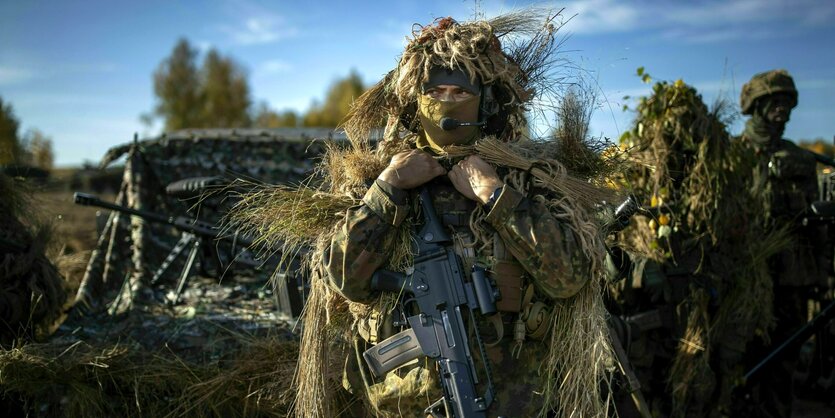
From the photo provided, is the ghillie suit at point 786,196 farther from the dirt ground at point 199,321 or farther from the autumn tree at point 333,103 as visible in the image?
the autumn tree at point 333,103

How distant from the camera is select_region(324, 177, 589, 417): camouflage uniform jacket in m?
→ 2.73

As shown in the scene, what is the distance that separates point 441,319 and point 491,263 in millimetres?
335

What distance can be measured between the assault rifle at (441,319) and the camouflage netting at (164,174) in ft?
11.0

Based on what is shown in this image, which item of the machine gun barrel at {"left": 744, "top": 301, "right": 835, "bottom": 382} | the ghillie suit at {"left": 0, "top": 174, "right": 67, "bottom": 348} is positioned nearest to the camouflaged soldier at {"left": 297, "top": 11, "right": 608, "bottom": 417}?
the ghillie suit at {"left": 0, "top": 174, "right": 67, "bottom": 348}

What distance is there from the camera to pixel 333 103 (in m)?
46.7

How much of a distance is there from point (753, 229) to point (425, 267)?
3.48 m

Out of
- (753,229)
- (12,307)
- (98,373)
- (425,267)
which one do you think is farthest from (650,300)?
(12,307)

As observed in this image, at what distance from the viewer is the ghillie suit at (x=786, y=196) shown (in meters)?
5.94

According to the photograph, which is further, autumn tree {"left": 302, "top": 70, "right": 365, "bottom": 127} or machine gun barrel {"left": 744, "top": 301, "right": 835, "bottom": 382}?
autumn tree {"left": 302, "top": 70, "right": 365, "bottom": 127}

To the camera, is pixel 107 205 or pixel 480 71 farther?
pixel 107 205

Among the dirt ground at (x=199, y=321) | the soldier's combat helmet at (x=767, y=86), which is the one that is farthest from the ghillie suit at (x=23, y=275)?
the soldier's combat helmet at (x=767, y=86)

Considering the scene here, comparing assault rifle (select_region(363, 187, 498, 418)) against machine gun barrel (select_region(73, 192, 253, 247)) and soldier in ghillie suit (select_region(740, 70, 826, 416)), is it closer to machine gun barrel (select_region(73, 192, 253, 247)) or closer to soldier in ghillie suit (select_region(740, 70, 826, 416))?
machine gun barrel (select_region(73, 192, 253, 247))

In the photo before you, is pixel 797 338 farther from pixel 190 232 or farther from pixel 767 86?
pixel 190 232

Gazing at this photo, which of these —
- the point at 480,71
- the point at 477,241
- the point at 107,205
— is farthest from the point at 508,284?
the point at 107,205
